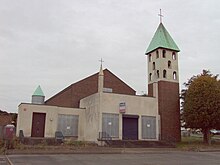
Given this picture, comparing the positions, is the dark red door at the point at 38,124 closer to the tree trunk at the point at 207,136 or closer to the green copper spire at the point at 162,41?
the green copper spire at the point at 162,41

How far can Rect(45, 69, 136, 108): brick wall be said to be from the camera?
37.9 m

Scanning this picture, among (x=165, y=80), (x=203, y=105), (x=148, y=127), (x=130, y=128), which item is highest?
(x=165, y=80)

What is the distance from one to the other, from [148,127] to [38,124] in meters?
12.9

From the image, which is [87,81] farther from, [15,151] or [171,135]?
[15,151]

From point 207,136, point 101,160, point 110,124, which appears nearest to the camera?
point 101,160

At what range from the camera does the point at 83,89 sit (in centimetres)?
3919

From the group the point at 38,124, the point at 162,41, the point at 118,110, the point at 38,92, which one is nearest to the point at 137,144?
the point at 118,110

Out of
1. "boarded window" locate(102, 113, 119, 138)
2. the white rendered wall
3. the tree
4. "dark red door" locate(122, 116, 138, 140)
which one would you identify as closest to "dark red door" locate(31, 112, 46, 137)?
the white rendered wall

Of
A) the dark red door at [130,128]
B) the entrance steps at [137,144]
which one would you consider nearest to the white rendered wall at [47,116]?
the dark red door at [130,128]

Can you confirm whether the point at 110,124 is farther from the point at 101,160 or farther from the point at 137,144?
the point at 101,160

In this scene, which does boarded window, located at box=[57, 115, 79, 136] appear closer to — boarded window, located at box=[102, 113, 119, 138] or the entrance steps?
boarded window, located at box=[102, 113, 119, 138]

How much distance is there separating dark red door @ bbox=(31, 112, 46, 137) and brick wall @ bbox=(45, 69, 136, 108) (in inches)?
213

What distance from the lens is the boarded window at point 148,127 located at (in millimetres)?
31953

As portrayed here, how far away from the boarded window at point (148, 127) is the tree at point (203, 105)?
421cm
